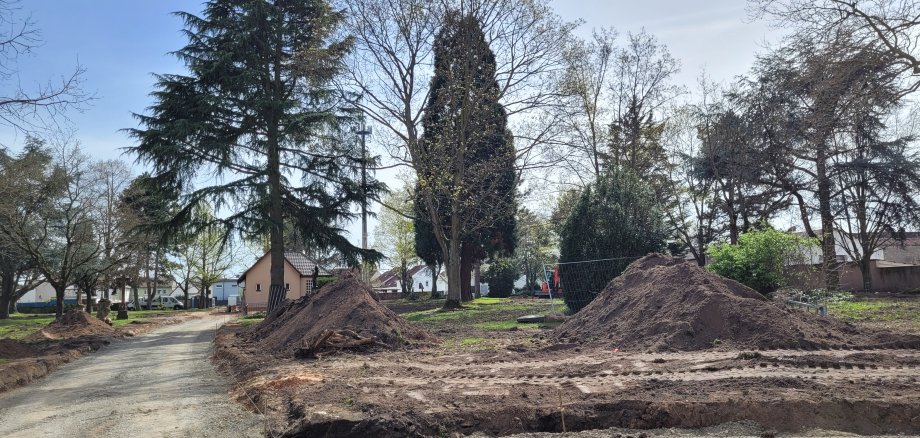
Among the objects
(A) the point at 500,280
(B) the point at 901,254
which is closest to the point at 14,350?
(A) the point at 500,280

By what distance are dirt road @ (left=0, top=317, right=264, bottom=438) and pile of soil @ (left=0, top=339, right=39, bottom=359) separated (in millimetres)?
1619

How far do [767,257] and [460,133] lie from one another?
15.3 metres

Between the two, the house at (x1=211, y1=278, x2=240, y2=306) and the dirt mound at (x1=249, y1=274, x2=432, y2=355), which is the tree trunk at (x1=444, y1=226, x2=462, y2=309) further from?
the house at (x1=211, y1=278, x2=240, y2=306)

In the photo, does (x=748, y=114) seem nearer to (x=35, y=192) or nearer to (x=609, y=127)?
(x=609, y=127)

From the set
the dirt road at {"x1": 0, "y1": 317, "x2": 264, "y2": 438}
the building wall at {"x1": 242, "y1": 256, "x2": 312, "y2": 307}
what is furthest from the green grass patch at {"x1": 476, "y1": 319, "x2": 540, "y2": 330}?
the building wall at {"x1": 242, "y1": 256, "x2": 312, "y2": 307}

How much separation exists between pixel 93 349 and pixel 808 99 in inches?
822

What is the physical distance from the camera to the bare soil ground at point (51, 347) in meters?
12.6

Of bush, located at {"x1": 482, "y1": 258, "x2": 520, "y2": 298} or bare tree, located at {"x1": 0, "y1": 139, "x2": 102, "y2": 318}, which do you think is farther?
bush, located at {"x1": 482, "y1": 258, "x2": 520, "y2": 298}

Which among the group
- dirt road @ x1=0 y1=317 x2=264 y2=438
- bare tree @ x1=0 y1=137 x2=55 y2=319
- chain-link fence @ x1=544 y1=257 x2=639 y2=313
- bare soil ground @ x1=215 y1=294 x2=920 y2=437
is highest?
bare tree @ x1=0 y1=137 x2=55 y2=319

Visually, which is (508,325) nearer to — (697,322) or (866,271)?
(697,322)

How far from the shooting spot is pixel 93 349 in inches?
766

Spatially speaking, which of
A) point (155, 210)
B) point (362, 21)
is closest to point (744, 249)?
point (362, 21)

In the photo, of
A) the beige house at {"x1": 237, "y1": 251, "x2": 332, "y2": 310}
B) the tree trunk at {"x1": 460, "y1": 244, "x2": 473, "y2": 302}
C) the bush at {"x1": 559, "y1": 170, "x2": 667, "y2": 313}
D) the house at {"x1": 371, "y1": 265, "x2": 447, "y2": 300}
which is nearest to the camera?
the bush at {"x1": 559, "y1": 170, "x2": 667, "y2": 313}

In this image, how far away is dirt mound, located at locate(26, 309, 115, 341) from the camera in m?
22.6
